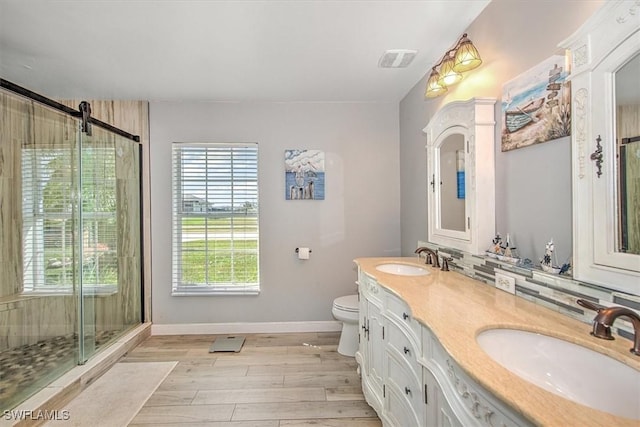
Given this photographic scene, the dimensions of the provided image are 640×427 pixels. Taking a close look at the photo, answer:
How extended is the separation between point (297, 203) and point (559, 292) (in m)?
2.31

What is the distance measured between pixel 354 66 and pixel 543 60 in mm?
1342

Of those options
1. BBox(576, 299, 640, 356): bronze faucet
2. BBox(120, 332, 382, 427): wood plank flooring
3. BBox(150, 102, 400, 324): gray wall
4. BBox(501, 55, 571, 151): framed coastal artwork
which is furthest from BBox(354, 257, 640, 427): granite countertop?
BBox(150, 102, 400, 324): gray wall

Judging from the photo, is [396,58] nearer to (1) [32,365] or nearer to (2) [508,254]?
(2) [508,254]

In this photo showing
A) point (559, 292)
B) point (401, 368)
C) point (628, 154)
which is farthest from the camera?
point (401, 368)

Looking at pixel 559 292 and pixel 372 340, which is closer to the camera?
pixel 559 292

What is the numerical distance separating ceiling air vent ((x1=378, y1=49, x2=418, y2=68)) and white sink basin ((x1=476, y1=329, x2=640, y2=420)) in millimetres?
1906

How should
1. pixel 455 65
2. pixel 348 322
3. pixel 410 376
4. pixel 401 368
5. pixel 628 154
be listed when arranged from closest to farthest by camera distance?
pixel 628 154 < pixel 410 376 < pixel 401 368 < pixel 455 65 < pixel 348 322

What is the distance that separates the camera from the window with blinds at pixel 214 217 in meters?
3.03

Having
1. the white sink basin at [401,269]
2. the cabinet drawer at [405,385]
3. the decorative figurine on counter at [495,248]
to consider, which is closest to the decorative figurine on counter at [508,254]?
the decorative figurine on counter at [495,248]

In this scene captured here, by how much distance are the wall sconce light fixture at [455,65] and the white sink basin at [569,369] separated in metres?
1.44

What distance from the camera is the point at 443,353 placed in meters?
0.95

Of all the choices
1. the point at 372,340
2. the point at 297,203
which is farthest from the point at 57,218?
the point at 372,340

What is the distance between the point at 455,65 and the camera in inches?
67.9

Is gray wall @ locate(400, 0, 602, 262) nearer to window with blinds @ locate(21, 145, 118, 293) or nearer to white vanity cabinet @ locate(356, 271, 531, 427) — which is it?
white vanity cabinet @ locate(356, 271, 531, 427)
